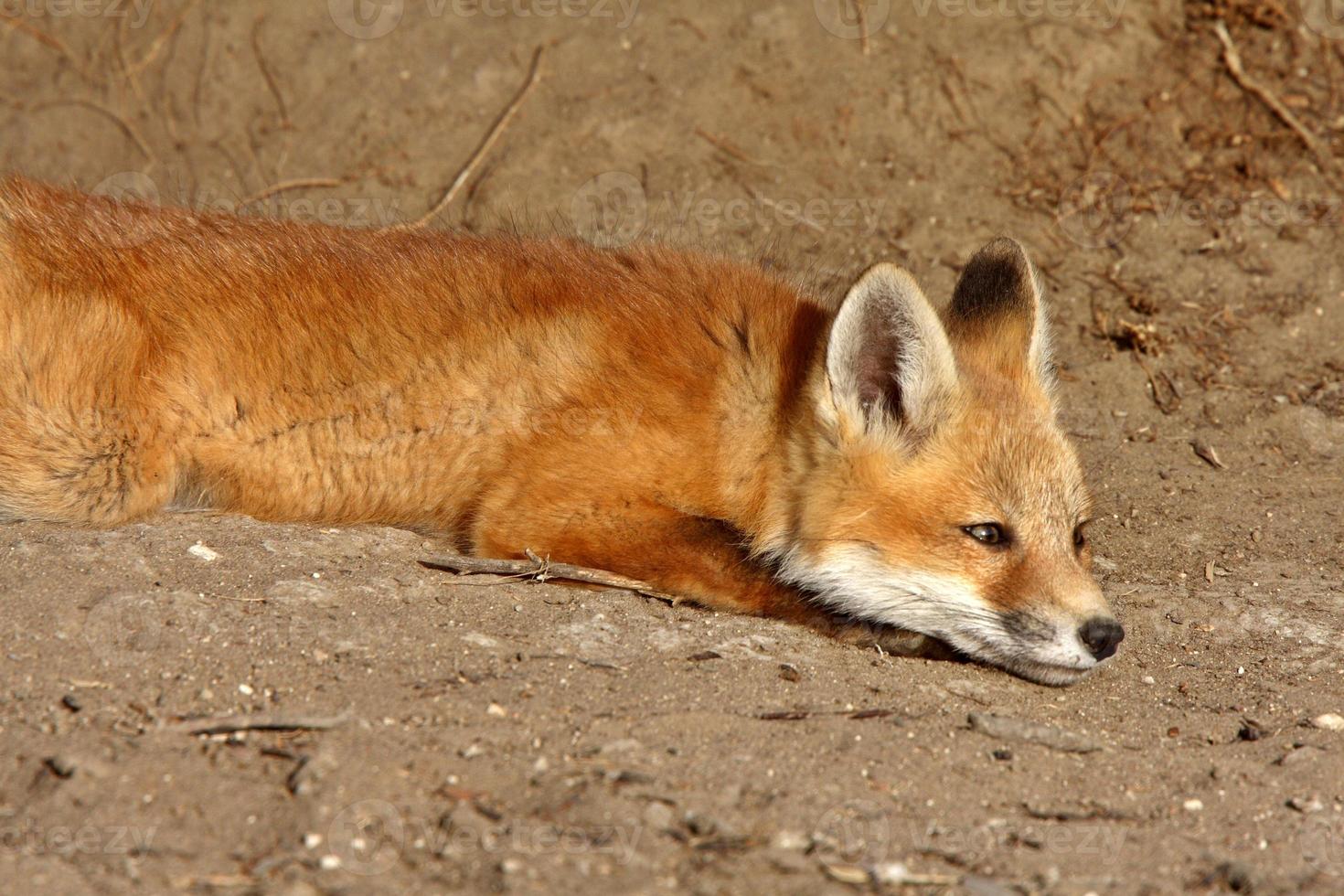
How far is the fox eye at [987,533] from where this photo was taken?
4.00 meters

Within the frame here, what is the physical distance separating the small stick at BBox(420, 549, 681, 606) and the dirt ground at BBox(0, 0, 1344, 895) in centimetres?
8

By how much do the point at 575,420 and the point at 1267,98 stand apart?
17.2 ft

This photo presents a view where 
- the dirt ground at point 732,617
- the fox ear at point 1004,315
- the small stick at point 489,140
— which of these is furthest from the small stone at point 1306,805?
the small stick at point 489,140

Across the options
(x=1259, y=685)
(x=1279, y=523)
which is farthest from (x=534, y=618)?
(x=1279, y=523)

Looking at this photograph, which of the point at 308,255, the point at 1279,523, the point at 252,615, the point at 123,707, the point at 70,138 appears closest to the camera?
the point at 123,707

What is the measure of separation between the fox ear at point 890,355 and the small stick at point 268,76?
5092 millimetres

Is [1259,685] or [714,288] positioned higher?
[714,288]

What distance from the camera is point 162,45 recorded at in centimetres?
798

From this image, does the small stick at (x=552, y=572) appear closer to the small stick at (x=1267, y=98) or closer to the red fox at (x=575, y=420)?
the red fox at (x=575, y=420)

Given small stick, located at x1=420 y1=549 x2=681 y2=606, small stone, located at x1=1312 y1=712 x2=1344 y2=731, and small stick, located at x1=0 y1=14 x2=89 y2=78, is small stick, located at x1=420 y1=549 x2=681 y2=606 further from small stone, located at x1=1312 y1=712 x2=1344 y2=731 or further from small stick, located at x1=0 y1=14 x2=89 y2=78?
small stick, located at x1=0 y1=14 x2=89 y2=78

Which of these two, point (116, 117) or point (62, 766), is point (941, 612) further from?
point (116, 117)

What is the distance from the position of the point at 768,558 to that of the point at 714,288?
3.40 ft

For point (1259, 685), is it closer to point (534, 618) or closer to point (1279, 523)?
point (1279, 523)

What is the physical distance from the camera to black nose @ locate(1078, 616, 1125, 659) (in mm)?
3803
